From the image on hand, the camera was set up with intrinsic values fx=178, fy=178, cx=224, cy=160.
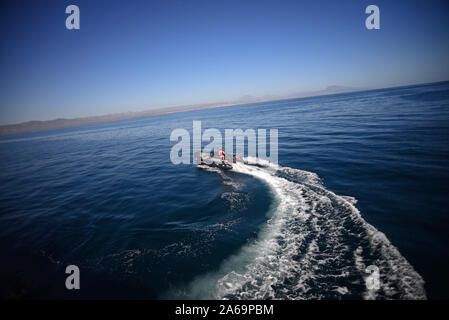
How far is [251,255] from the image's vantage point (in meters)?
7.93

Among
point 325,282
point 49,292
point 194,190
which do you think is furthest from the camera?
point 194,190

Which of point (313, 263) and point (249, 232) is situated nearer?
point (313, 263)

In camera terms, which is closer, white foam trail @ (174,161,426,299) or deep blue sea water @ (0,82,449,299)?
white foam trail @ (174,161,426,299)

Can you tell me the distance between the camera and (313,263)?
23.7 feet

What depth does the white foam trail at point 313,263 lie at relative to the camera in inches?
243

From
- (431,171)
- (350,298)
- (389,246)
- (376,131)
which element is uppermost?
Result: (376,131)

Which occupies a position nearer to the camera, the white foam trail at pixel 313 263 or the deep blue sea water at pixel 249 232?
the white foam trail at pixel 313 263

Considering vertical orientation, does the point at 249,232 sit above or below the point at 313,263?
above

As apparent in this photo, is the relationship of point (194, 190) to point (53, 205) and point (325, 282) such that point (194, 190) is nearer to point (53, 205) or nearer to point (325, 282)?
point (325, 282)

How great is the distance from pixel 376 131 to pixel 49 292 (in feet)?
110

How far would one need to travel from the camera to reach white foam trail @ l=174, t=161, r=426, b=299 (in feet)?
20.2

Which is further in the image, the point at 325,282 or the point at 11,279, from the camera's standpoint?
the point at 11,279

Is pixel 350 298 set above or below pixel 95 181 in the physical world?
below

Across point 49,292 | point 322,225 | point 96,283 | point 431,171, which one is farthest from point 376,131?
point 49,292
